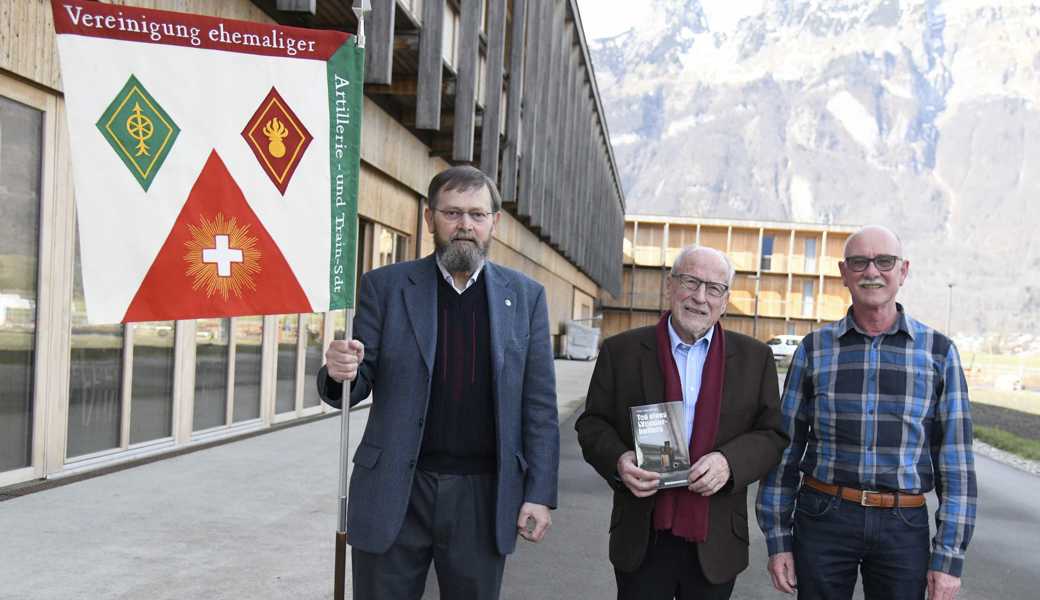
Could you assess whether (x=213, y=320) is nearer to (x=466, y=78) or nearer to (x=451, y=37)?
(x=466, y=78)

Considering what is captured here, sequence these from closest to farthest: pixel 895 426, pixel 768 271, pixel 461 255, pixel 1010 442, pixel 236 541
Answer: pixel 461 255 < pixel 895 426 < pixel 236 541 < pixel 1010 442 < pixel 768 271

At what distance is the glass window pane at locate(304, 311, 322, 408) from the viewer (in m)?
12.8

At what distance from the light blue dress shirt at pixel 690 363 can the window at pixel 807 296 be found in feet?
186

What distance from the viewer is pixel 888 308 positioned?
3375 millimetres

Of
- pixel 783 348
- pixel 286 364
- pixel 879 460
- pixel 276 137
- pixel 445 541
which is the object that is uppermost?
pixel 276 137

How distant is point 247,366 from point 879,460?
8.70 m

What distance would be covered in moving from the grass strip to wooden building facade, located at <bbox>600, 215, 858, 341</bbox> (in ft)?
137

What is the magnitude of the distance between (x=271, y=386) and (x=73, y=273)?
171 inches

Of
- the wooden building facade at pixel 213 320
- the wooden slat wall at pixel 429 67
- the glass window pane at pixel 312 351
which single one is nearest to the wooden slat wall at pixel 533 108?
the wooden building facade at pixel 213 320

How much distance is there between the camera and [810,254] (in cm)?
5747

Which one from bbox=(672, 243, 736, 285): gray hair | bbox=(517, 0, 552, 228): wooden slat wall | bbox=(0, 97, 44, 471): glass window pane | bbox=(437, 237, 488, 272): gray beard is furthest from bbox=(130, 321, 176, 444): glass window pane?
bbox=(517, 0, 552, 228): wooden slat wall

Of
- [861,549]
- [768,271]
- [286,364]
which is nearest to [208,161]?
[861,549]

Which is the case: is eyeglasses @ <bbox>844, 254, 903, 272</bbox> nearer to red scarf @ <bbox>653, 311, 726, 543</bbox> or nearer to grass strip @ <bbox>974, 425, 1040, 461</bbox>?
red scarf @ <bbox>653, 311, 726, 543</bbox>

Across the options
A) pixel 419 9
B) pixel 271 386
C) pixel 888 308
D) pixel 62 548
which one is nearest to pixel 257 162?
pixel 888 308
